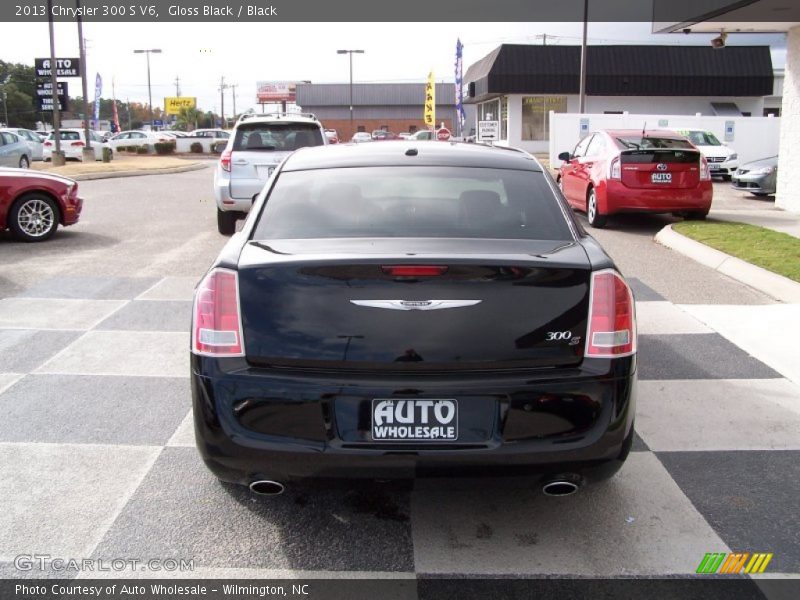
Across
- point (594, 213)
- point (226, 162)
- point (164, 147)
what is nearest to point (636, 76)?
point (164, 147)

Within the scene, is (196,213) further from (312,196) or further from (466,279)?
(466,279)

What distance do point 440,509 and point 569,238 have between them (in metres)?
1.41

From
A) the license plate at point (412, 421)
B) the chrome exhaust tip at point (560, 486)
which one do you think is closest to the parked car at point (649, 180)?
the chrome exhaust tip at point (560, 486)

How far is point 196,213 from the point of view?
15.3 m

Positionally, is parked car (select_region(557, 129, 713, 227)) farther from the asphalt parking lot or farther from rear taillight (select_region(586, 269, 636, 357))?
rear taillight (select_region(586, 269, 636, 357))

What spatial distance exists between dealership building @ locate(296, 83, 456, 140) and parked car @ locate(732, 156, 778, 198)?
63382mm

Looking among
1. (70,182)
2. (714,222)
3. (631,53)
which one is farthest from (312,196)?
(631,53)

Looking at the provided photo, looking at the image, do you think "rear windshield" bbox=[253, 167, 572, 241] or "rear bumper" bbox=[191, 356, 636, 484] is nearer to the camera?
"rear bumper" bbox=[191, 356, 636, 484]

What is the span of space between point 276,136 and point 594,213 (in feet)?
17.8

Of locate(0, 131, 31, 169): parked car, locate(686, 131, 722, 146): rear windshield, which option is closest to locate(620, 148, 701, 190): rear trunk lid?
locate(686, 131, 722, 146): rear windshield

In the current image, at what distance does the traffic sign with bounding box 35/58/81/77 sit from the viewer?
3303 centimetres

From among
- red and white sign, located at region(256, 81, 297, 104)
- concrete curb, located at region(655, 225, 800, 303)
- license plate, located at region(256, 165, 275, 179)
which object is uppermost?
red and white sign, located at region(256, 81, 297, 104)

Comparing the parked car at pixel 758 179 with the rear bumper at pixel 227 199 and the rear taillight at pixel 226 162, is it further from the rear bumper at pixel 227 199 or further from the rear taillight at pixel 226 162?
the rear taillight at pixel 226 162

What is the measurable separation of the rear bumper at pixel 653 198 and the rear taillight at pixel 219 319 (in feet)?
34.5
